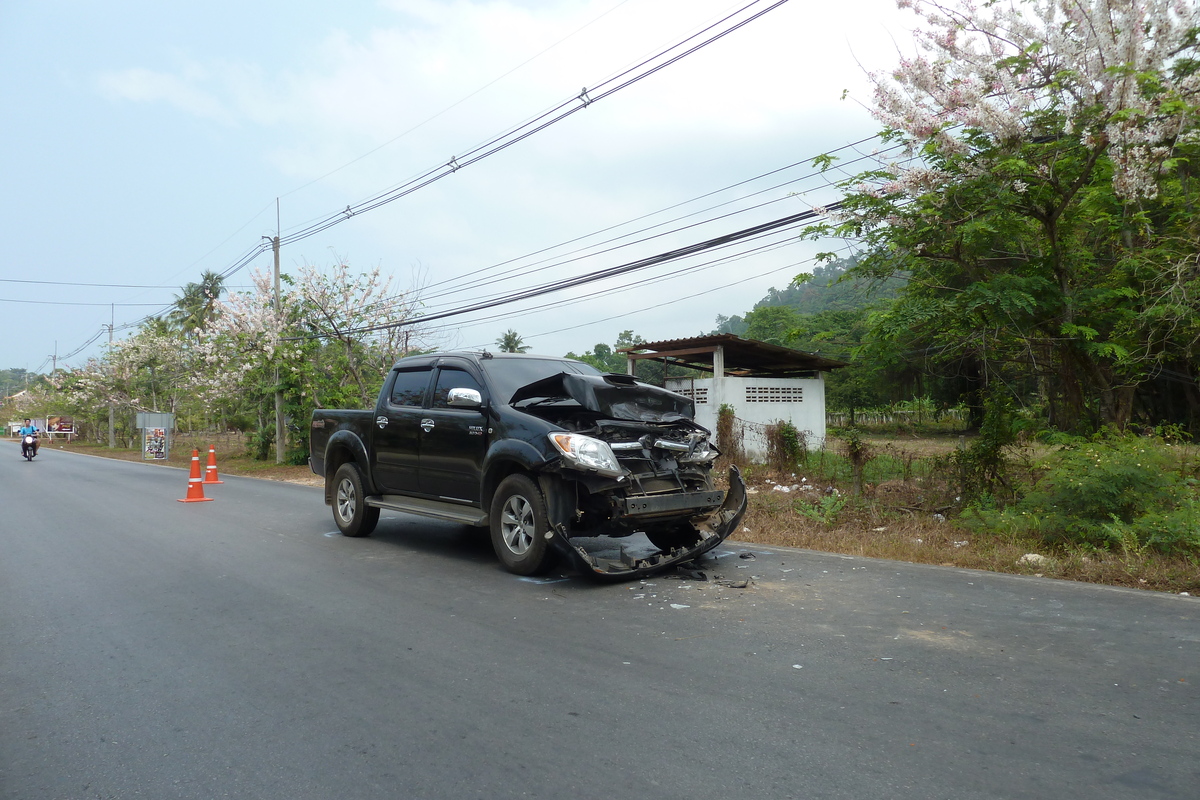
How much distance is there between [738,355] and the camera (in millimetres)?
21391

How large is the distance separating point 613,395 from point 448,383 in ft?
6.54

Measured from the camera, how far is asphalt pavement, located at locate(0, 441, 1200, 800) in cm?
328

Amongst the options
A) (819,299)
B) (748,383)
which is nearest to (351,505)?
(748,383)

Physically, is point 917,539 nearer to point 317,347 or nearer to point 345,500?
point 345,500

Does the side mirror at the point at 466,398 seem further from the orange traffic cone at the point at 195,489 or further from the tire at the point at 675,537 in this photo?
the orange traffic cone at the point at 195,489

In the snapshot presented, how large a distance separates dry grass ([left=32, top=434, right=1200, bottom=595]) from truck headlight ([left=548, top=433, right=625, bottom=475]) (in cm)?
328

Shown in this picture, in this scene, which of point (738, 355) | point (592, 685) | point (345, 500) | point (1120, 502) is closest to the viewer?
point (592, 685)

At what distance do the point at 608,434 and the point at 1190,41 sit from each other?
8.00 meters

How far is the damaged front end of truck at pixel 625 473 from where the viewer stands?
668cm

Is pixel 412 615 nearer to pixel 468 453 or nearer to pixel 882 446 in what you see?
pixel 468 453

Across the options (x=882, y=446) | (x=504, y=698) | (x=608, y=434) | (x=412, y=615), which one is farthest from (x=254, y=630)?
(x=882, y=446)

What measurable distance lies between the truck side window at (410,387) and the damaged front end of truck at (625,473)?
1691 mm

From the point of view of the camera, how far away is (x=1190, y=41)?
28.6 ft

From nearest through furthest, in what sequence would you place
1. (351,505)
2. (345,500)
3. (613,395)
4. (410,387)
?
(613,395), (410,387), (351,505), (345,500)
